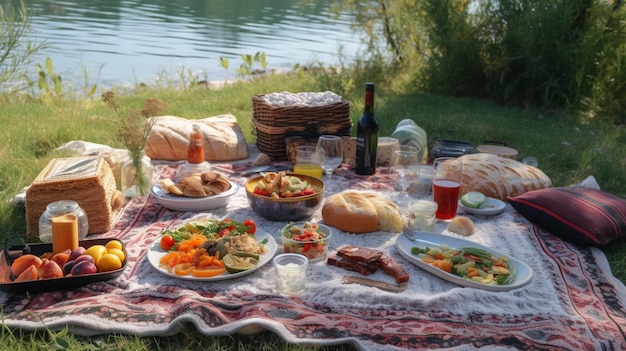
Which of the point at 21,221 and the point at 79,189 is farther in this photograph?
the point at 21,221

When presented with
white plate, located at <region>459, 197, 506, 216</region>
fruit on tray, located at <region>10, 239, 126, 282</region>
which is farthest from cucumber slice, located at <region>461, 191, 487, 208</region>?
fruit on tray, located at <region>10, 239, 126, 282</region>

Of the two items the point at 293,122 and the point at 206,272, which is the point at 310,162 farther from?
the point at 206,272

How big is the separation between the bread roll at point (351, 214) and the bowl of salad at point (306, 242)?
35cm

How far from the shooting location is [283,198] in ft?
11.9

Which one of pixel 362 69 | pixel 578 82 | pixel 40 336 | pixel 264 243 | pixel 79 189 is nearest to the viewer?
pixel 40 336

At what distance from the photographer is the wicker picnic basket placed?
16.8 ft

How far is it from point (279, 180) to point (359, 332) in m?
1.34

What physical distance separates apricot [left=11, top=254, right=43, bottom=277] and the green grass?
1.11ft

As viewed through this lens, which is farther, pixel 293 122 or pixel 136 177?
pixel 293 122

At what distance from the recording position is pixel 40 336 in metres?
2.62

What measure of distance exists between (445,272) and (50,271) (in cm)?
191

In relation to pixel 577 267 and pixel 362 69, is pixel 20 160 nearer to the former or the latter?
pixel 577 267

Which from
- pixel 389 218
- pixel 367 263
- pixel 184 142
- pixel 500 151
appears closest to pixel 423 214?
pixel 389 218

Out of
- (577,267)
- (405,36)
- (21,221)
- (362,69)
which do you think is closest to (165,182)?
(21,221)
